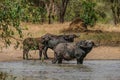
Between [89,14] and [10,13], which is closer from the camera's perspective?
[10,13]

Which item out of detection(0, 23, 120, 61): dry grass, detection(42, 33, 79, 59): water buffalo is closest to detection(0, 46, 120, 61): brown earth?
detection(0, 23, 120, 61): dry grass

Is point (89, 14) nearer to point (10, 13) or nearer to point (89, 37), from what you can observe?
point (89, 37)

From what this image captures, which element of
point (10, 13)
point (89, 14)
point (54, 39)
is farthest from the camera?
point (89, 14)

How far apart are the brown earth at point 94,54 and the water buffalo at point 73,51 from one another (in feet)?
9.67

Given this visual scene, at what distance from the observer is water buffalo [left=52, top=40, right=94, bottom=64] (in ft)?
66.3

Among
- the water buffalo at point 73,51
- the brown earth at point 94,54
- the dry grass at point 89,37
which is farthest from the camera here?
the dry grass at point 89,37

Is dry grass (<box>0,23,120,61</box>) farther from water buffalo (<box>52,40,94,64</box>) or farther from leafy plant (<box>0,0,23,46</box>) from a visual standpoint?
leafy plant (<box>0,0,23,46</box>)

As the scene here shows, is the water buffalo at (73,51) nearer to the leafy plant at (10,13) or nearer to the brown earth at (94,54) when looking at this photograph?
the brown earth at (94,54)

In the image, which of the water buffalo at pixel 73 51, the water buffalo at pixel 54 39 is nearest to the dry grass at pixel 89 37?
the water buffalo at pixel 54 39

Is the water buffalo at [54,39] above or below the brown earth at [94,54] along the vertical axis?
above

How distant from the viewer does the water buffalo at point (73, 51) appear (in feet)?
66.3

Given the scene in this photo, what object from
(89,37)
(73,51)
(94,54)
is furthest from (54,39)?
(89,37)

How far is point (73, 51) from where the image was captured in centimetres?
2048

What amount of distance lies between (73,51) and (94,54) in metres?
4.47
